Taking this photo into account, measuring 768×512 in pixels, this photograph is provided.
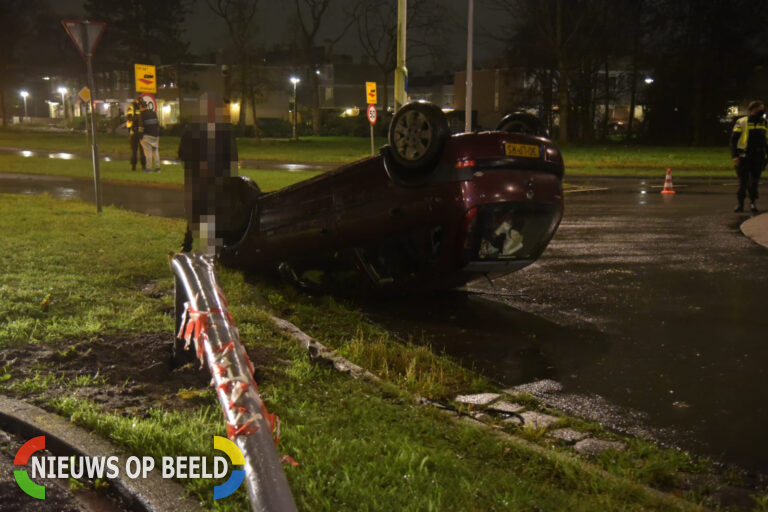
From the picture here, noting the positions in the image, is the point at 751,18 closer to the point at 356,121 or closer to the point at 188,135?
the point at 356,121

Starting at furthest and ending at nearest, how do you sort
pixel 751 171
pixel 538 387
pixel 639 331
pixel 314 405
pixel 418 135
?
pixel 751 171 → pixel 418 135 → pixel 639 331 → pixel 538 387 → pixel 314 405

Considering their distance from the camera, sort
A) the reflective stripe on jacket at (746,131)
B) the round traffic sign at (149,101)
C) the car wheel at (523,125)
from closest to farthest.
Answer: the car wheel at (523,125) → the reflective stripe on jacket at (746,131) → the round traffic sign at (149,101)

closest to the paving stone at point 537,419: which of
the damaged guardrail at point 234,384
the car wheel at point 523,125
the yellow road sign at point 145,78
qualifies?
the damaged guardrail at point 234,384

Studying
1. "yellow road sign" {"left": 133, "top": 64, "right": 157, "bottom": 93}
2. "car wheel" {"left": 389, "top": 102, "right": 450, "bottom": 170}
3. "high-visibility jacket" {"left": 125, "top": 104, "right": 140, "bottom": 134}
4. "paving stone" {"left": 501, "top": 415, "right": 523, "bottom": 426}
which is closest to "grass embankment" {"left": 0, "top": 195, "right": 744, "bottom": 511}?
"paving stone" {"left": 501, "top": 415, "right": 523, "bottom": 426}

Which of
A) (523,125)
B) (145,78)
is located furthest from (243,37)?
(523,125)

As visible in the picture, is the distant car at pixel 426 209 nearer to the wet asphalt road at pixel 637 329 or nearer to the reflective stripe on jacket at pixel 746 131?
the wet asphalt road at pixel 637 329

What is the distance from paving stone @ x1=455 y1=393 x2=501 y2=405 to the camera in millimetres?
4883

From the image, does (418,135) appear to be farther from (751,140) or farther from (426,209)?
(751,140)

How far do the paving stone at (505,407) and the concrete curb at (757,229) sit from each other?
724cm

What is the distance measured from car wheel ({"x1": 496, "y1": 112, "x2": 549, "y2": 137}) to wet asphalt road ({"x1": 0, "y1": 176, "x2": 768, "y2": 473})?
1.66 m

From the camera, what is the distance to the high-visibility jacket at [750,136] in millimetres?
13234

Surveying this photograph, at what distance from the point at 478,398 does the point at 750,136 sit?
34.9 ft

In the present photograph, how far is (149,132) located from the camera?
74.1 feet

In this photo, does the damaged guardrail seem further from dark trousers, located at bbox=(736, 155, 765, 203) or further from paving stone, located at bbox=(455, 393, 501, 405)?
dark trousers, located at bbox=(736, 155, 765, 203)
